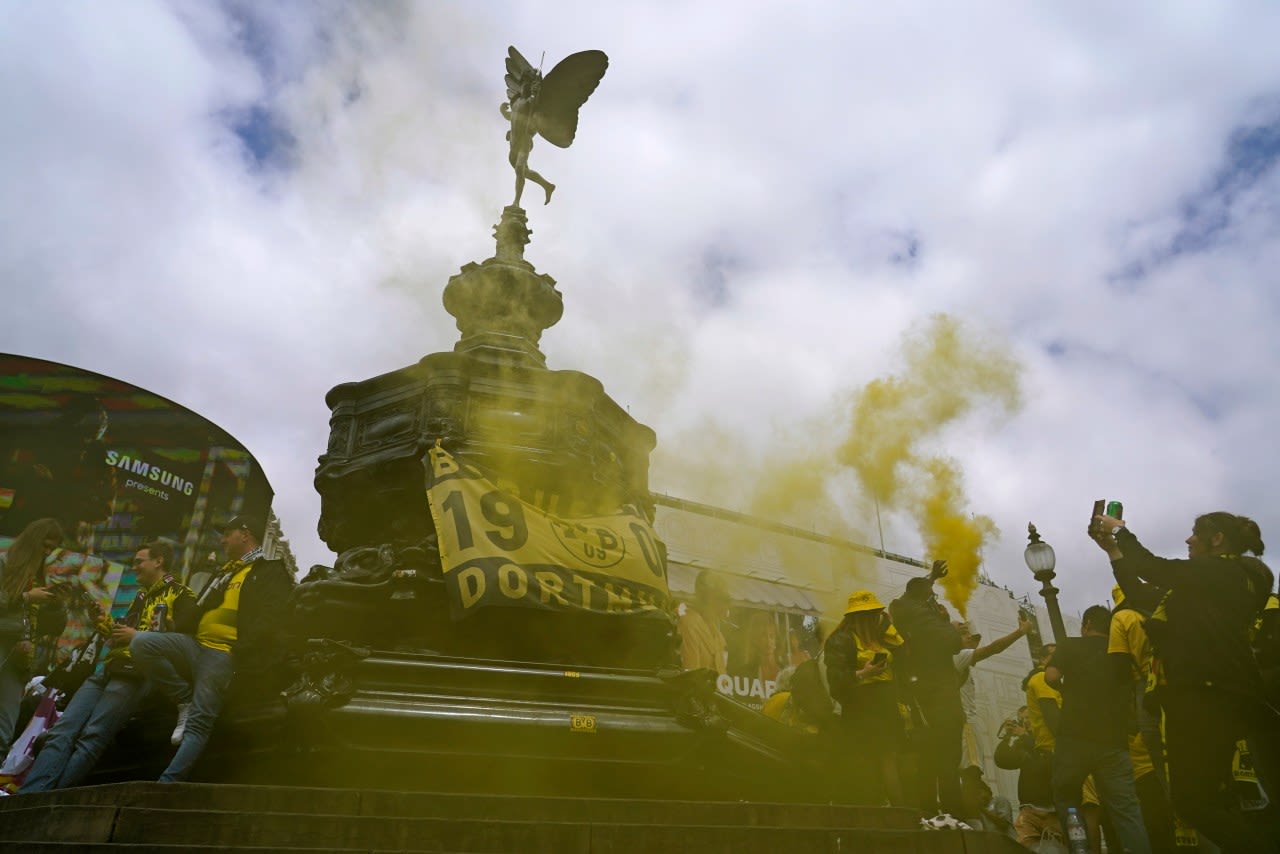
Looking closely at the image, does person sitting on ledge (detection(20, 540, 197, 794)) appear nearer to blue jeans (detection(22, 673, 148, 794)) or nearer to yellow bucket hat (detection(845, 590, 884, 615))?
blue jeans (detection(22, 673, 148, 794))

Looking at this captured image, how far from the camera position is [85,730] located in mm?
4293

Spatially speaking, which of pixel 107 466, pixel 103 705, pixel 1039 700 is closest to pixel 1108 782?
pixel 1039 700

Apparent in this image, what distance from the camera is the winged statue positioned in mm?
8391

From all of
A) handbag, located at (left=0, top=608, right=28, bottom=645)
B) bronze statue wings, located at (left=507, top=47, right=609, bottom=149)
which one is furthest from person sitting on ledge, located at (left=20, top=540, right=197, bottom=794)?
bronze statue wings, located at (left=507, top=47, right=609, bottom=149)

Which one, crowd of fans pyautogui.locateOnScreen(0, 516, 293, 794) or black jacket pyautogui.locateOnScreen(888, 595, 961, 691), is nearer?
crowd of fans pyautogui.locateOnScreen(0, 516, 293, 794)

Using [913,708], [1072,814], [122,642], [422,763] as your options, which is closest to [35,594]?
[122,642]

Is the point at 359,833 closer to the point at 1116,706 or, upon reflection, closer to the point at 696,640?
the point at 1116,706

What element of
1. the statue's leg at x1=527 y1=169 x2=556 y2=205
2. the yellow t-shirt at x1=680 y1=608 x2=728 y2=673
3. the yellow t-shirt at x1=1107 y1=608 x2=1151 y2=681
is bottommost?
the yellow t-shirt at x1=1107 y1=608 x2=1151 y2=681

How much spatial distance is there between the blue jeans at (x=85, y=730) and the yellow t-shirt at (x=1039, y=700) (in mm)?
5863

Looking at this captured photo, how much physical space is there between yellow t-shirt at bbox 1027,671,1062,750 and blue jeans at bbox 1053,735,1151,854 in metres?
1.47

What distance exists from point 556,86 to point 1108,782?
761 centimetres

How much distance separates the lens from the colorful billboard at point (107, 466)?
23859 millimetres

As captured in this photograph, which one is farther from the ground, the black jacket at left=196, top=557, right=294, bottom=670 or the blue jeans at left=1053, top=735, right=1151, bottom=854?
the black jacket at left=196, top=557, right=294, bottom=670

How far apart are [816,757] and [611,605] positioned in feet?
5.47
